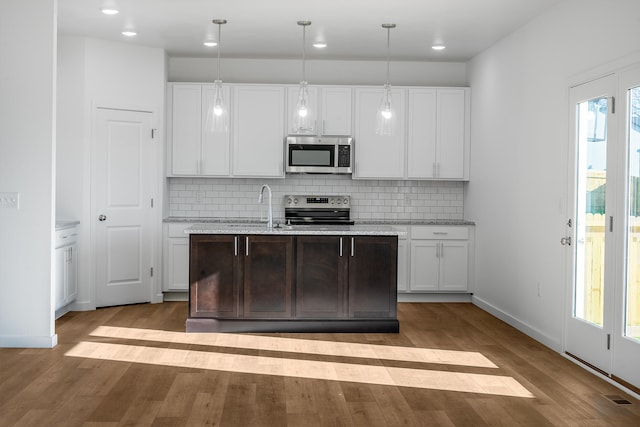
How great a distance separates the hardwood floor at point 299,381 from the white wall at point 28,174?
316mm

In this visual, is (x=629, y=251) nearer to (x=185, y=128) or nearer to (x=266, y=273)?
(x=266, y=273)

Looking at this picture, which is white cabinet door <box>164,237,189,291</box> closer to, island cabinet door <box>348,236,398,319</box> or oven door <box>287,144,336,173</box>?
oven door <box>287,144,336,173</box>

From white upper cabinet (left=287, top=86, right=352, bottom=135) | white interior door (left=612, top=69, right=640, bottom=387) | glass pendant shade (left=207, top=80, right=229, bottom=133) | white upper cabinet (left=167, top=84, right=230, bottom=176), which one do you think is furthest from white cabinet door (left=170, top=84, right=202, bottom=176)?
white interior door (left=612, top=69, right=640, bottom=387)

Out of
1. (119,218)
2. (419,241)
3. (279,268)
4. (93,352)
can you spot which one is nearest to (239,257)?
(279,268)

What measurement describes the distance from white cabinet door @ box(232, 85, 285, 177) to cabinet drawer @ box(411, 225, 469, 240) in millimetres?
1672

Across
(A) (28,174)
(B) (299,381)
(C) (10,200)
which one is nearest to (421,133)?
(B) (299,381)

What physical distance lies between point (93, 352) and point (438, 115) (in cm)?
468

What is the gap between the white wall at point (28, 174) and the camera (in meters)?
A: 5.36

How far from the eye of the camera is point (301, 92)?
5984 mm

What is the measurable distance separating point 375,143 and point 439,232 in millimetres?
1247

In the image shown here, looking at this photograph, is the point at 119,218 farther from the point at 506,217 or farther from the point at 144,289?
the point at 506,217

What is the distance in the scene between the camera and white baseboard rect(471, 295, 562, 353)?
561 centimetres

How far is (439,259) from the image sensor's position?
792cm

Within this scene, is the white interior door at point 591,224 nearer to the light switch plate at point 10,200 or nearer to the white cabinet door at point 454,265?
the white cabinet door at point 454,265
